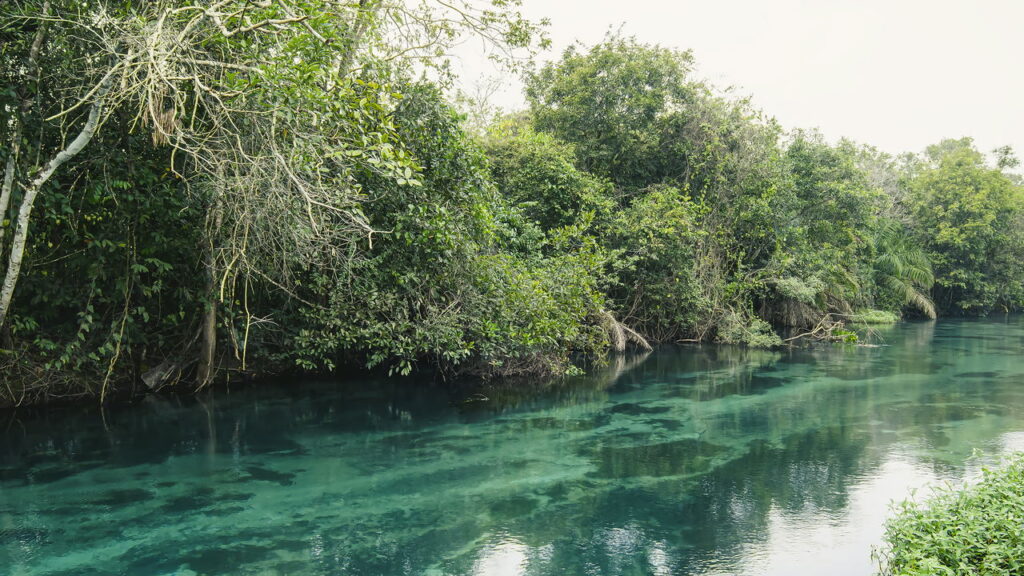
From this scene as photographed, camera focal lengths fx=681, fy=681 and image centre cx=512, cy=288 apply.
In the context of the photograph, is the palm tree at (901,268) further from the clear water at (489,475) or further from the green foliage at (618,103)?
the clear water at (489,475)

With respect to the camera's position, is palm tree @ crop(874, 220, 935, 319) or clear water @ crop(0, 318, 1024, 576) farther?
palm tree @ crop(874, 220, 935, 319)

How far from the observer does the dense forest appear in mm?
7039

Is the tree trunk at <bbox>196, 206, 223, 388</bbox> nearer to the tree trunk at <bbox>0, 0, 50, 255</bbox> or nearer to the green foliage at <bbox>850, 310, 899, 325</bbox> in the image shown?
the tree trunk at <bbox>0, 0, 50, 255</bbox>

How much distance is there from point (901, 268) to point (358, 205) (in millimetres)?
22802

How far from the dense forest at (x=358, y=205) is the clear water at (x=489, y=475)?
42.8 inches

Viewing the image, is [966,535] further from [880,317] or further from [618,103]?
[880,317]

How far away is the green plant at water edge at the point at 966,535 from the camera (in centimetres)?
408

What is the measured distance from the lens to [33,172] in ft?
25.2

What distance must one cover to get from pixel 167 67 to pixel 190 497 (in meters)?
4.10

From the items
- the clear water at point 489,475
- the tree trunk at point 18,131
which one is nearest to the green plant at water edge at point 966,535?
the clear water at point 489,475

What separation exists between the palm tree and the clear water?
1333cm

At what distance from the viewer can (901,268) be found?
981 inches

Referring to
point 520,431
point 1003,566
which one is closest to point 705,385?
point 520,431

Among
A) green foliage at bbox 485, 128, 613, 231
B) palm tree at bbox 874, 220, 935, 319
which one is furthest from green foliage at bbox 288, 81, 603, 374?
palm tree at bbox 874, 220, 935, 319
